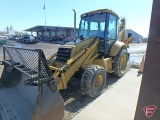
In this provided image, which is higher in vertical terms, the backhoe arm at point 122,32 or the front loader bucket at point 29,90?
the backhoe arm at point 122,32

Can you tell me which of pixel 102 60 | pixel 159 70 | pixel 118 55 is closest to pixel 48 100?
pixel 159 70

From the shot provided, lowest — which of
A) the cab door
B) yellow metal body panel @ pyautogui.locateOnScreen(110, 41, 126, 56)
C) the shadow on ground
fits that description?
the shadow on ground

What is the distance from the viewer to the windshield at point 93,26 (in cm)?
578

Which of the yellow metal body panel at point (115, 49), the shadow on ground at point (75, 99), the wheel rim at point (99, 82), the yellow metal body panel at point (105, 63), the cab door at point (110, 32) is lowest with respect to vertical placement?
the shadow on ground at point (75, 99)

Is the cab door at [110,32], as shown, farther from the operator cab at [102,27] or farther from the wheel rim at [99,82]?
the wheel rim at [99,82]

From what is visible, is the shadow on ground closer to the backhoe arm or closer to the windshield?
the windshield

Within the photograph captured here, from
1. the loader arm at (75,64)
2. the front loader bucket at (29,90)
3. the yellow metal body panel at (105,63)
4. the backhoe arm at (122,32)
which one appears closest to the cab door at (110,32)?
the yellow metal body panel at (105,63)

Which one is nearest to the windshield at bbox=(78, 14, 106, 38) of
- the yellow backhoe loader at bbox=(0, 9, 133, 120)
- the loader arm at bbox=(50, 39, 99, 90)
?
the yellow backhoe loader at bbox=(0, 9, 133, 120)

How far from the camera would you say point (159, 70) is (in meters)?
1.55

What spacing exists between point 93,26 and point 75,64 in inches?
77.2

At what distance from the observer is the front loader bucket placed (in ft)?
8.36

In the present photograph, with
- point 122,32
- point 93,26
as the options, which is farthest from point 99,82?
point 122,32

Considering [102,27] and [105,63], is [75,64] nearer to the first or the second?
[105,63]

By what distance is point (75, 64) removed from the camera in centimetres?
465
